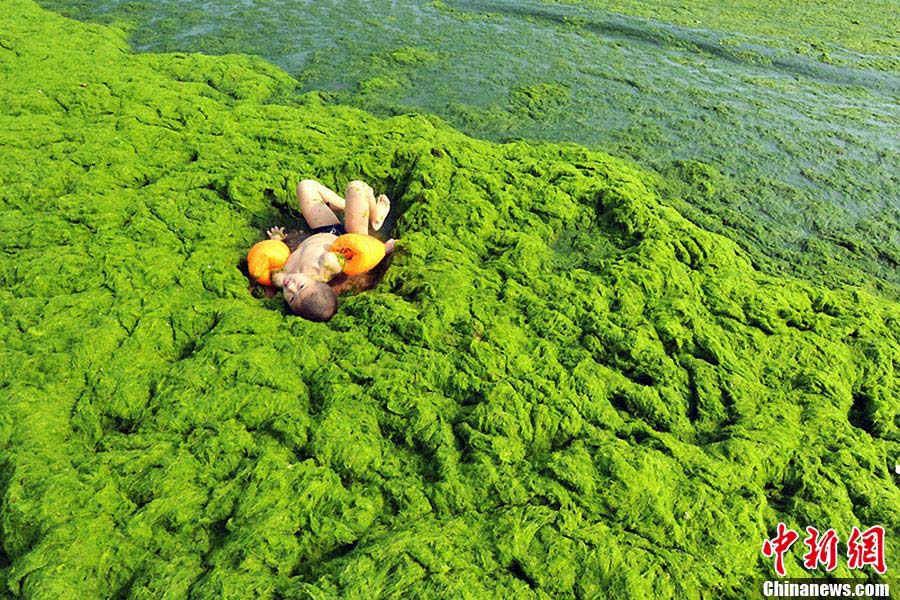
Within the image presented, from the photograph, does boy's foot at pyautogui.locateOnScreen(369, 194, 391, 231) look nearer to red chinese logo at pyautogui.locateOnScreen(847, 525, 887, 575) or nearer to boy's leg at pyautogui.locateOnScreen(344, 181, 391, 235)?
boy's leg at pyautogui.locateOnScreen(344, 181, 391, 235)

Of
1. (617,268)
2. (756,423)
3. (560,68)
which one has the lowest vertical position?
(756,423)

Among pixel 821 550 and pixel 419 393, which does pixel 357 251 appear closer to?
pixel 419 393

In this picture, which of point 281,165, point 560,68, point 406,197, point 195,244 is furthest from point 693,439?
point 560,68

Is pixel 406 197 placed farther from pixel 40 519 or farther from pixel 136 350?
pixel 40 519

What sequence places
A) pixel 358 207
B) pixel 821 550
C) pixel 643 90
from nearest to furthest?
pixel 821 550 < pixel 358 207 < pixel 643 90

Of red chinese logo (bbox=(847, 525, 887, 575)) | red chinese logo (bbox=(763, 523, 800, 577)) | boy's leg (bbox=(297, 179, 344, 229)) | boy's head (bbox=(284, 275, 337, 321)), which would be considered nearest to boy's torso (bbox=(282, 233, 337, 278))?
boy's head (bbox=(284, 275, 337, 321))

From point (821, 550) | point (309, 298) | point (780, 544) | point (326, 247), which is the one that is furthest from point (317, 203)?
point (821, 550)
